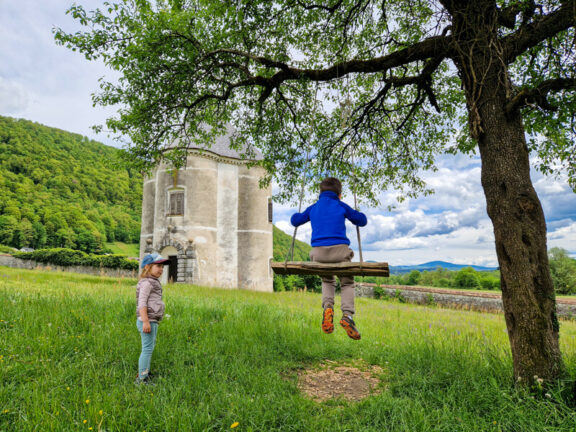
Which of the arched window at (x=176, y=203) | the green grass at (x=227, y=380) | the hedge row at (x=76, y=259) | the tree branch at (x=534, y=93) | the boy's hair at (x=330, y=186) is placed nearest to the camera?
the green grass at (x=227, y=380)

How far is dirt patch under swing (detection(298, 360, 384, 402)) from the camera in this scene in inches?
181

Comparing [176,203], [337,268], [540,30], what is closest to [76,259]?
[176,203]

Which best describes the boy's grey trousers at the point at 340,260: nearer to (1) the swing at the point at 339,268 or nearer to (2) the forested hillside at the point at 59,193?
(1) the swing at the point at 339,268

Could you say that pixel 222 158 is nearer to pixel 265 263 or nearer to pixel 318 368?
pixel 265 263

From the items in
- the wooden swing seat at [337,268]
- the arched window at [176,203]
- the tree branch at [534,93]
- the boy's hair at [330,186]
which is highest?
the arched window at [176,203]

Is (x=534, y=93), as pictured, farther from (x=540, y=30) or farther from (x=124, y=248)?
(x=124, y=248)

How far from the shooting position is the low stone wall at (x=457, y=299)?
1828cm

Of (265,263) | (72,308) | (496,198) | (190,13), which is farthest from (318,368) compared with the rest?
A: (265,263)

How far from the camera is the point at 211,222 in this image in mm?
24406

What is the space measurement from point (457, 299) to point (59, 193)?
263 feet

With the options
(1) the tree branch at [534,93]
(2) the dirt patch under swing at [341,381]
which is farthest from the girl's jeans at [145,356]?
(1) the tree branch at [534,93]

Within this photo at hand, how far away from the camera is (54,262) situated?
3772 centimetres

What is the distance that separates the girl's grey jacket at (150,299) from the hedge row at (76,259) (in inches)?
1312

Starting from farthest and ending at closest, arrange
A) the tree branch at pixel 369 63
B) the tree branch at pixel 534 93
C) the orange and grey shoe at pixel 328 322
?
the tree branch at pixel 369 63
the orange and grey shoe at pixel 328 322
the tree branch at pixel 534 93
